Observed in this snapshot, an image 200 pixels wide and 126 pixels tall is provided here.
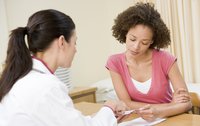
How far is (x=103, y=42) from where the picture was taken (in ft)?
12.5

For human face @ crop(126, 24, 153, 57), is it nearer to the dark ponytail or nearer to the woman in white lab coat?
the woman in white lab coat

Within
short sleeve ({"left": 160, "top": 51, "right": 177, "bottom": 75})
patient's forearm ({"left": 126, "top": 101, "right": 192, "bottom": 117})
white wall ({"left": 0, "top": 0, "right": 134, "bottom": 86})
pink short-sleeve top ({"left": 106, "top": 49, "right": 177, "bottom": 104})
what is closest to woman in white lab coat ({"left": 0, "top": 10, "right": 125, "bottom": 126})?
patient's forearm ({"left": 126, "top": 101, "right": 192, "bottom": 117})

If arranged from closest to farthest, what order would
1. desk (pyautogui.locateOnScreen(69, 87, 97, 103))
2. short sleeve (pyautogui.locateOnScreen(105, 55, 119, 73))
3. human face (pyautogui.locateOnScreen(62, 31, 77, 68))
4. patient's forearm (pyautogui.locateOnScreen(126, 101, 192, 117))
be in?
human face (pyautogui.locateOnScreen(62, 31, 77, 68))
patient's forearm (pyautogui.locateOnScreen(126, 101, 192, 117))
short sleeve (pyautogui.locateOnScreen(105, 55, 119, 73))
desk (pyautogui.locateOnScreen(69, 87, 97, 103))

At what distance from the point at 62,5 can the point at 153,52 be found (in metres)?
1.75

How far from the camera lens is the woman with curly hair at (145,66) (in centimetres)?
183

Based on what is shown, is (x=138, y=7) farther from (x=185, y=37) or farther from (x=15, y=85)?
(x=185, y=37)

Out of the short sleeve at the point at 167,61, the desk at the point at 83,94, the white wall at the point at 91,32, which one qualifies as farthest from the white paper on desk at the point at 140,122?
the white wall at the point at 91,32

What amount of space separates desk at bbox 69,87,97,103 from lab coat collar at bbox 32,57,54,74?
1.80m

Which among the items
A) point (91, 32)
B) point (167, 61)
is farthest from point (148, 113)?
point (91, 32)

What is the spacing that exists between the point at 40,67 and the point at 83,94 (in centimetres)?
196

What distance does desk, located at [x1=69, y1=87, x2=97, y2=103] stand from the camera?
3.01 metres

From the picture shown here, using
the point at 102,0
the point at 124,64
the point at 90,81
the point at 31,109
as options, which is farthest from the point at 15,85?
the point at 102,0

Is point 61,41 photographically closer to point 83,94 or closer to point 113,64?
point 113,64

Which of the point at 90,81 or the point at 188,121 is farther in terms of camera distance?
the point at 90,81
